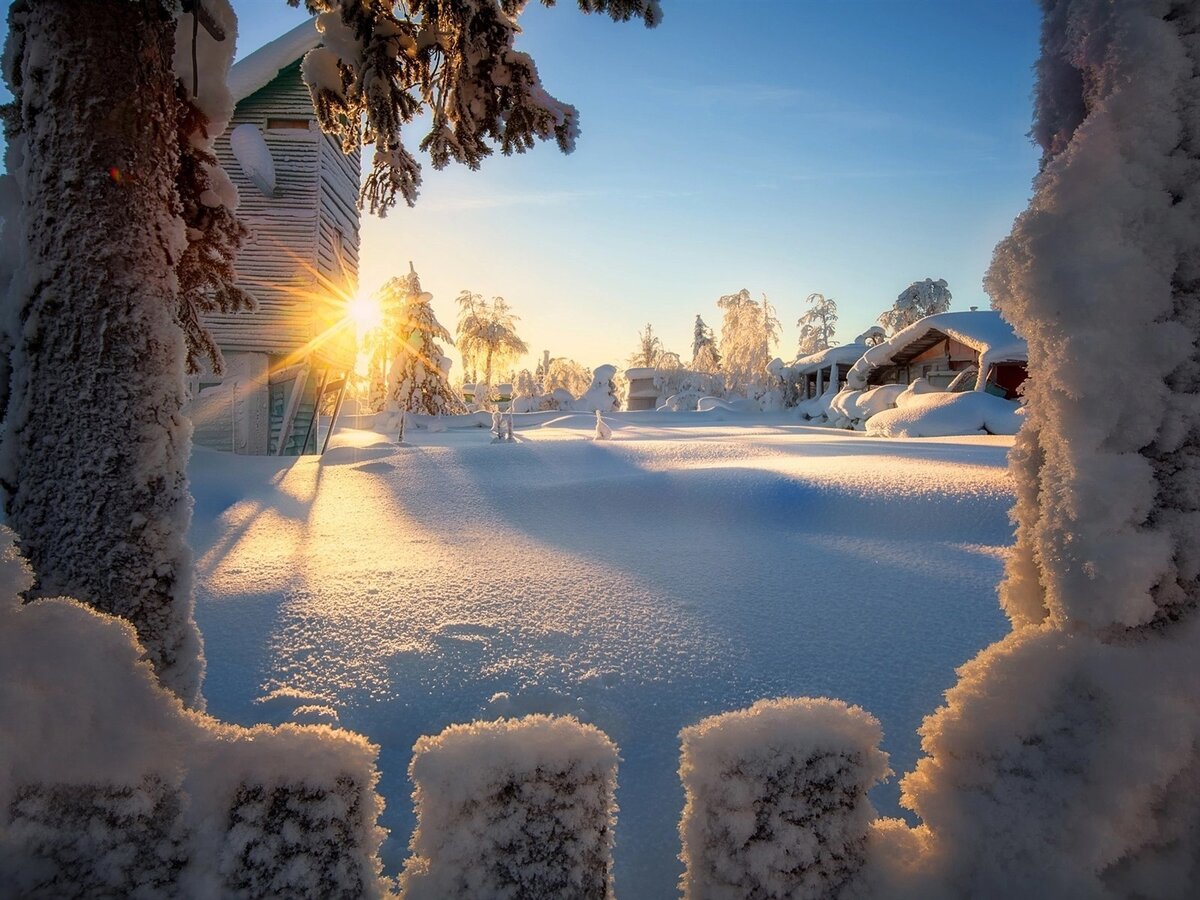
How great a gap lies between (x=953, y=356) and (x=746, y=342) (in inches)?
717

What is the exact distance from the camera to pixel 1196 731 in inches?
47.1

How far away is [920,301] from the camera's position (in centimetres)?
3566

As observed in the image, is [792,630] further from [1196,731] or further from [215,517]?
[215,517]

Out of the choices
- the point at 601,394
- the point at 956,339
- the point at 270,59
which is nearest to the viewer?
the point at 270,59

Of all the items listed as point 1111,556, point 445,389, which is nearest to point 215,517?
point 445,389

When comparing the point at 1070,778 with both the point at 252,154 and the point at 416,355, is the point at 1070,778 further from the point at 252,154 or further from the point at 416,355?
the point at 252,154

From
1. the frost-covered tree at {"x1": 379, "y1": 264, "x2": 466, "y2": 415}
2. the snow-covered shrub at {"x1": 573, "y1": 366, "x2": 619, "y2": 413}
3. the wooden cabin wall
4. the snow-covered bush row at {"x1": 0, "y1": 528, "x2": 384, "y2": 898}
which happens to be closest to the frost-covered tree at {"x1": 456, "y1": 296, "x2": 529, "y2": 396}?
the snow-covered shrub at {"x1": 573, "y1": 366, "x2": 619, "y2": 413}

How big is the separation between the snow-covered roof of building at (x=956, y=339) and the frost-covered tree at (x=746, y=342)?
49.4 feet

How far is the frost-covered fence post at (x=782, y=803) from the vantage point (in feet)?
4.03

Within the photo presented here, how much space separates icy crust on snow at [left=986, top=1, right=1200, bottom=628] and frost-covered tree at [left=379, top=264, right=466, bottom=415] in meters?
5.32

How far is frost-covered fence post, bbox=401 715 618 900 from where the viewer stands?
3.92 ft

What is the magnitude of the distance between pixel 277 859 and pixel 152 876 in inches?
12.9

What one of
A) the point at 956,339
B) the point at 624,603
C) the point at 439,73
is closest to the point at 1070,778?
the point at 624,603

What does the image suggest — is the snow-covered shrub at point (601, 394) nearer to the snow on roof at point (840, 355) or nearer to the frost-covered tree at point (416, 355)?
the snow on roof at point (840, 355)
